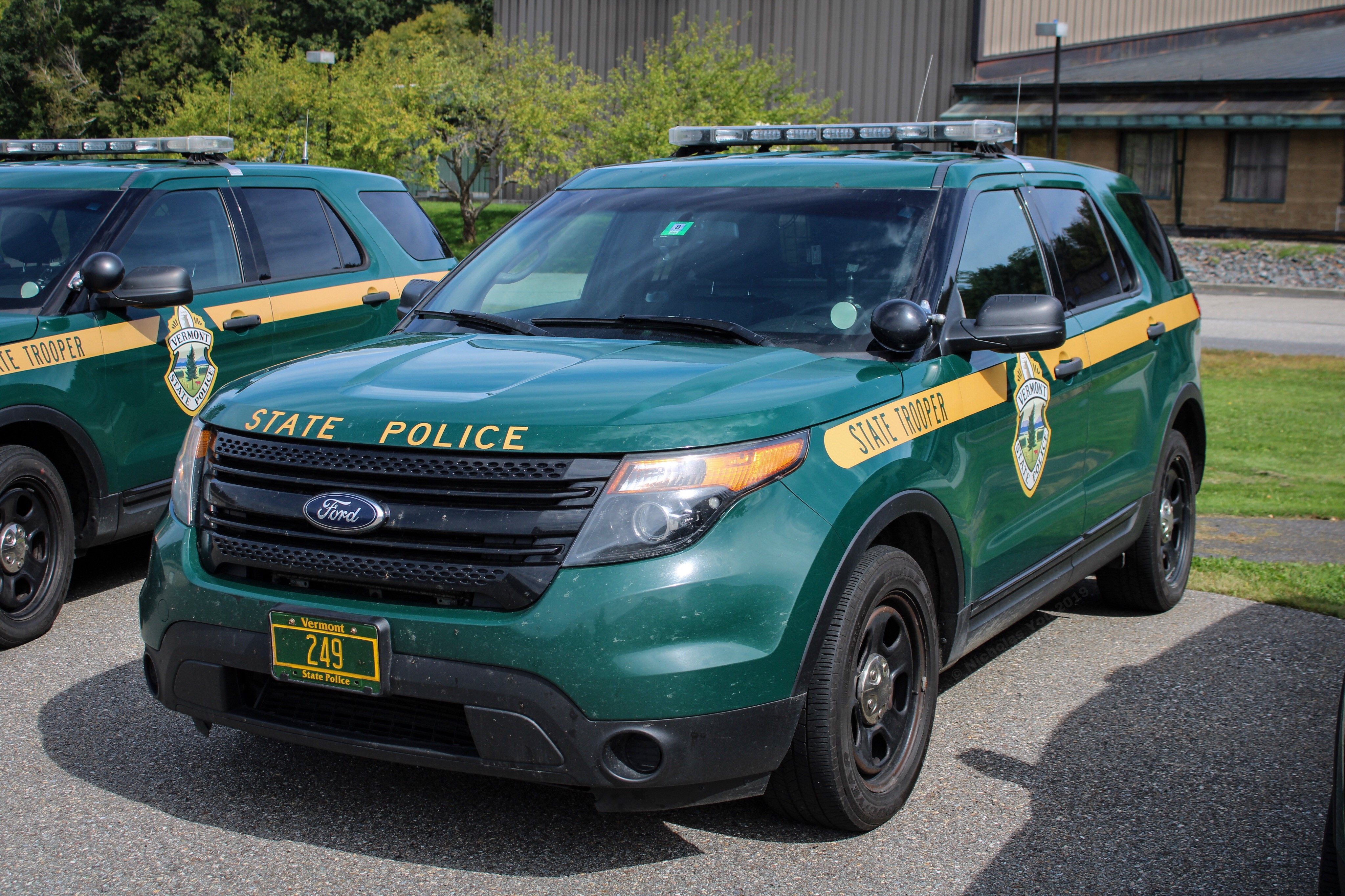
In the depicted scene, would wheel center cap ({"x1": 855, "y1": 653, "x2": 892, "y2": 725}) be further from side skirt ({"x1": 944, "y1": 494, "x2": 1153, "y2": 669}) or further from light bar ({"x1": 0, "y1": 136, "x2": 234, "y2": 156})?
light bar ({"x1": 0, "y1": 136, "x2": 234, "y2": 156})

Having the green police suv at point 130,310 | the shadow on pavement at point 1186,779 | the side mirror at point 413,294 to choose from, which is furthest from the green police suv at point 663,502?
the green police suv at point 130,310

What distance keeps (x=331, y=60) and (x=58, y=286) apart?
28.3m

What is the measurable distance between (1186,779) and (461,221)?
43064mm

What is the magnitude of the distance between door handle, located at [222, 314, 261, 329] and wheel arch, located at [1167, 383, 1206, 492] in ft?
14.8

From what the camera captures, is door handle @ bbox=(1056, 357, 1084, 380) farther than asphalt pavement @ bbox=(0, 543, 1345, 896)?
Yes

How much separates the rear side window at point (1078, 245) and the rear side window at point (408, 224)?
4023 millimetres

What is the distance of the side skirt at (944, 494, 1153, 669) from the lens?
4367 mm

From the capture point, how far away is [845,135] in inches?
209

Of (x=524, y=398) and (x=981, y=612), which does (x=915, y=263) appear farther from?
(x=524, y=398)

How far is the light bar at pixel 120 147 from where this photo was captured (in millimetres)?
7086

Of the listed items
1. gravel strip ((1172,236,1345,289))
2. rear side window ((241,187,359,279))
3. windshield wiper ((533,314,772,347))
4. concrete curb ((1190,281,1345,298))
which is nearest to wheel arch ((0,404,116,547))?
rear side window ((241,187,359,279))

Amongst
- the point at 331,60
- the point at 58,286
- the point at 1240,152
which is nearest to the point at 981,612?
the point at 58,286

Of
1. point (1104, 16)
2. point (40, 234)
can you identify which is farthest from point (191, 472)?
point (1104, 16)

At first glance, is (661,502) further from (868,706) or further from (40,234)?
(40,234)
